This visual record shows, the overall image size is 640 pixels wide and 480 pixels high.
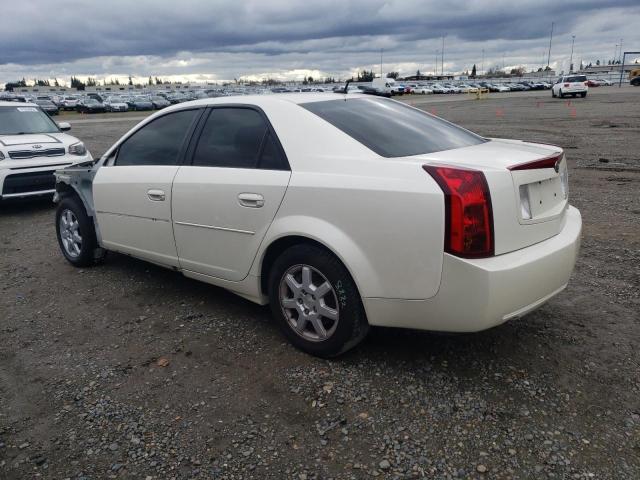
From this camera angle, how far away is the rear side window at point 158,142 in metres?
4.34

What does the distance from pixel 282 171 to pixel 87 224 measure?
278 centimetres

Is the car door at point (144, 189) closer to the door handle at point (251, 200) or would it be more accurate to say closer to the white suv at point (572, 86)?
the door handle at point (251, 200)

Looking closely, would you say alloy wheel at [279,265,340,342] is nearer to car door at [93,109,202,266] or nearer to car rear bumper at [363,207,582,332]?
car rear bumper at [363,207,582,332]

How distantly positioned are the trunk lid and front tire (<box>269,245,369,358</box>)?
2.75ft

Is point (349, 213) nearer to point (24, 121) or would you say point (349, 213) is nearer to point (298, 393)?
point (298, 393)

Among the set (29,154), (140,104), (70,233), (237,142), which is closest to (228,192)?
(237,142)

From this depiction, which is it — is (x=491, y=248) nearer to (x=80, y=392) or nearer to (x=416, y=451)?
(x=416, y=451)

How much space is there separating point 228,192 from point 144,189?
109 cm

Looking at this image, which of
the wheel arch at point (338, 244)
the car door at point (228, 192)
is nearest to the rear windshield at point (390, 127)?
the car door at point (228, 192)

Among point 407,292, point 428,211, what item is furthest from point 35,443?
point 428,211

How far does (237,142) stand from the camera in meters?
3.88

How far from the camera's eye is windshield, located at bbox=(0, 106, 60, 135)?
912 cm

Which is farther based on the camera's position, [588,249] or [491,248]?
[588,249]

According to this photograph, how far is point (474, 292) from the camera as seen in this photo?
9.18ft
